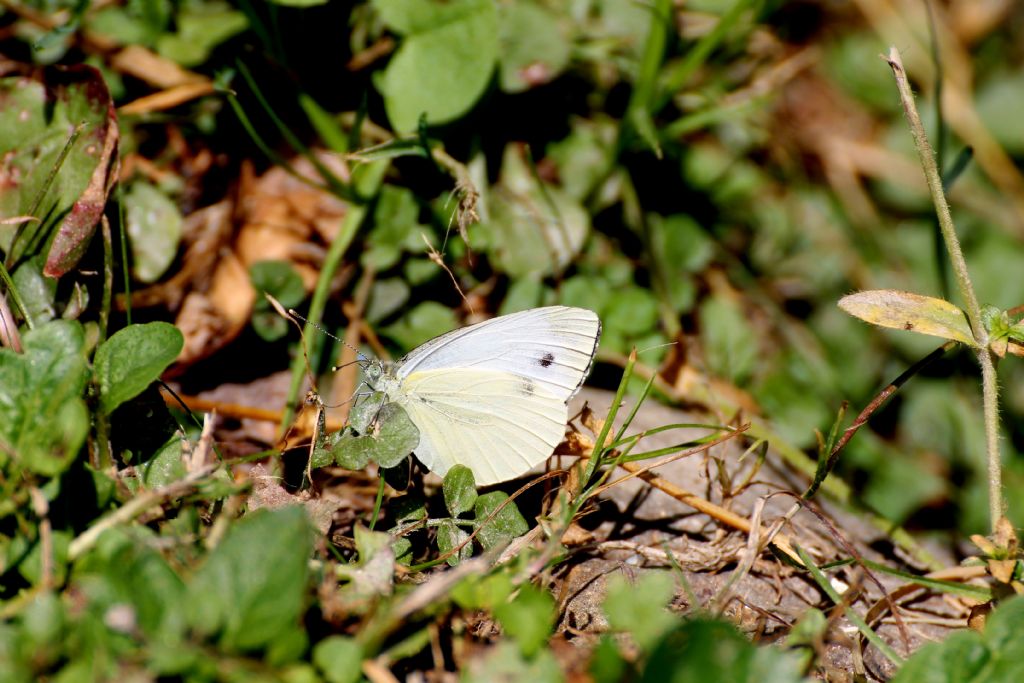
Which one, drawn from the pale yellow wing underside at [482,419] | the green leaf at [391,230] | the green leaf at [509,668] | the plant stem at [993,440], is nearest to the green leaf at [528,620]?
the green leaf at [509,668]

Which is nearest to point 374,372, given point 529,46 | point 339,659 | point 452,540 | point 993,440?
point 452,540

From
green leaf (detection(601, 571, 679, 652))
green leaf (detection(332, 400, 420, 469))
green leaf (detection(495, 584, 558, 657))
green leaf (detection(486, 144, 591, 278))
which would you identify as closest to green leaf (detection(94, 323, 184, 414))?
green leaf (detection(332, 400, 420, 469))

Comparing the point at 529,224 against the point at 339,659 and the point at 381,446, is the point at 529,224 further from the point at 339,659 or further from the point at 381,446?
the point at 339,659

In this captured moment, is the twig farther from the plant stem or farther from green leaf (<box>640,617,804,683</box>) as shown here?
the plant stem

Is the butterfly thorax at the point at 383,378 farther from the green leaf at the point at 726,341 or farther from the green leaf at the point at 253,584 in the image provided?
the green leaf at the point at 726,341

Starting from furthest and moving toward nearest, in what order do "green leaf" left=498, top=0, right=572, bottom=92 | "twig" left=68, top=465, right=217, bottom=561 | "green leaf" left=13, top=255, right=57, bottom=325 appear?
1. "green leaf" left=498, top=0, right=572, bottom=92
2. "green leaf" left=13, top=255, right=57, bottom=325
3. "twig" left=68, top=465, right=217, bottom=561

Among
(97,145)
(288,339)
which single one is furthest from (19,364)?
(288,339)

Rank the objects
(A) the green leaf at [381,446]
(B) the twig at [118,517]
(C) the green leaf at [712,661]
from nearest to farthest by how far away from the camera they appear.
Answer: (C) the green leaf at [712,661], (B) the twig at [118,517], (A) the green leaf at [381,446]
